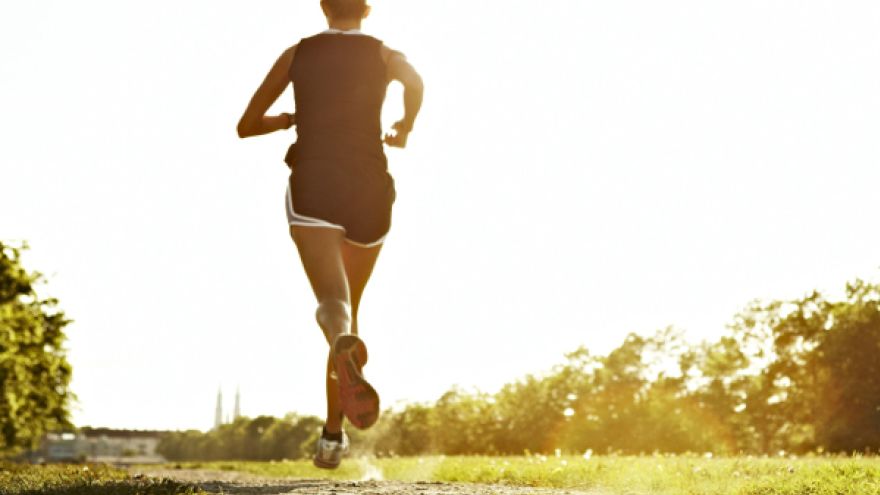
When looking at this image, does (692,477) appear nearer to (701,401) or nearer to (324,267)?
(324,267)

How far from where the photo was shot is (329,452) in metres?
6.51

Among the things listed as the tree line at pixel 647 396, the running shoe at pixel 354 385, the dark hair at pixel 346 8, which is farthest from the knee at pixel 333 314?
the tree line at pixel 647 396

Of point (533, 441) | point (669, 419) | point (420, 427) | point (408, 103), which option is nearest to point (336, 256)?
point (408, 103)

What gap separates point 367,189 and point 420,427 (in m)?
88.5

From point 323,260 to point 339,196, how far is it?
41 cm

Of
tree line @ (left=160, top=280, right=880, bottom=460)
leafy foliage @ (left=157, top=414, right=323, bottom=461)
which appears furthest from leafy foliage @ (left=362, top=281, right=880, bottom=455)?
leafy foliage @ (left=157, top=414, right=323, bottom=461)

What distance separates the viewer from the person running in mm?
6078

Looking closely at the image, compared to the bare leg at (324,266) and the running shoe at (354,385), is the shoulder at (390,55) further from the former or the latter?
the running shoe at (354,385)

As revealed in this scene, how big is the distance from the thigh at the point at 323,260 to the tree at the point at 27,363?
83.4 feet

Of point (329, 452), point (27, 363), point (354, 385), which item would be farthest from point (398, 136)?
point (27, 363)

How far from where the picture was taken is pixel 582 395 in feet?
266

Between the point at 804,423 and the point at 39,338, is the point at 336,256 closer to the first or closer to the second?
the point at 39,338

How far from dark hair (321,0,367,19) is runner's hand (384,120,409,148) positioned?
2.43 feet

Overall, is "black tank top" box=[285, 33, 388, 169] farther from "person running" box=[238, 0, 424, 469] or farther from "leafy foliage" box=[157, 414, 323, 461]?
"leafy foliage" box=[157, 414, 323, 461]
